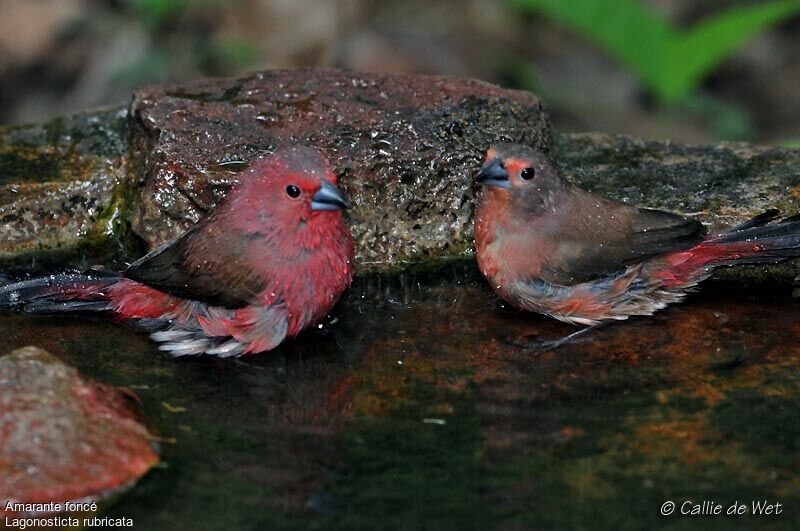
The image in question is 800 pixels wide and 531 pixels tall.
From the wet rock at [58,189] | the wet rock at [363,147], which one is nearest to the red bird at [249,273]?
the wet rock at [363,147]

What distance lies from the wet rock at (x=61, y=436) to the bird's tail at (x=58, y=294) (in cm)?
98

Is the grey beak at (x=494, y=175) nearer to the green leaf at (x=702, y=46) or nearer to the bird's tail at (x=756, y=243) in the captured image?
the bird's tail at (x=756, y=243)

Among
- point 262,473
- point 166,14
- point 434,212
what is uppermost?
point 166,14

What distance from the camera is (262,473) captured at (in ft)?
12.5

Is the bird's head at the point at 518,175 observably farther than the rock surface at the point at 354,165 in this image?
No

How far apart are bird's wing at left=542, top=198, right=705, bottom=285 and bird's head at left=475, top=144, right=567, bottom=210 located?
9.7 inches

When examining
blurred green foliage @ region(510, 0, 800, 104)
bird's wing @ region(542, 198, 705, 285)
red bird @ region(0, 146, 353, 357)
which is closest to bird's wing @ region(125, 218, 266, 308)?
red bird @ region(0, 146, 353, 357)

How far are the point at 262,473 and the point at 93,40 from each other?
7.71m

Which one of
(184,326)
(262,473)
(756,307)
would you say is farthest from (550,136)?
(262,473)

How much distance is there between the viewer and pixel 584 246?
531 cm

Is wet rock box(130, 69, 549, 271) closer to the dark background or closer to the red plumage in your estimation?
the red plumage

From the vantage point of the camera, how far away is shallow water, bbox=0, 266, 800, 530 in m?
3.60

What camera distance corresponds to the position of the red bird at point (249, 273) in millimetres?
4898

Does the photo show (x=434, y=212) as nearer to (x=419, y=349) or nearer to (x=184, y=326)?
(x=419, y=349)
